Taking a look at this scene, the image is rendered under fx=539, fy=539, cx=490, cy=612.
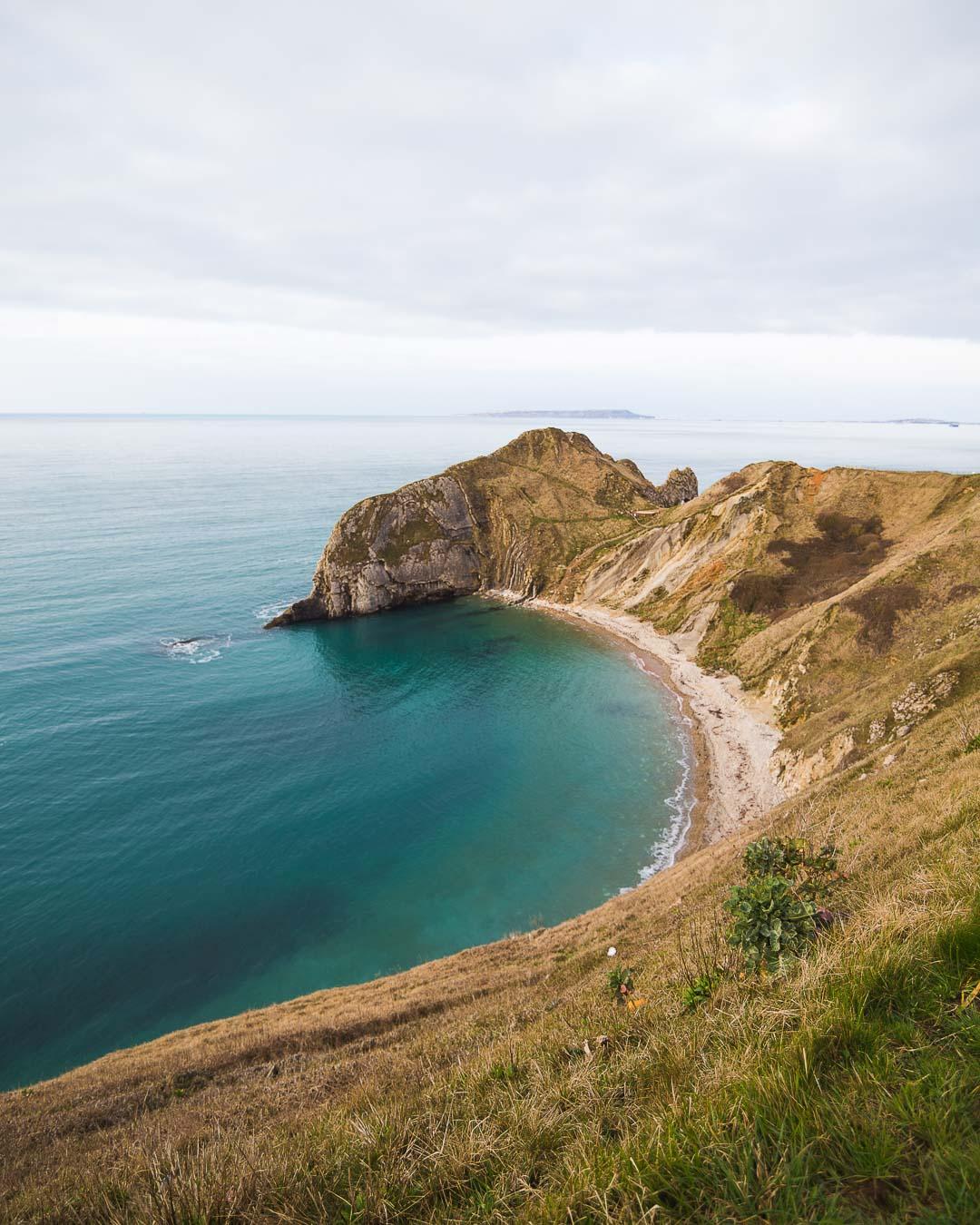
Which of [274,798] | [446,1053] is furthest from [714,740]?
[446,1053]

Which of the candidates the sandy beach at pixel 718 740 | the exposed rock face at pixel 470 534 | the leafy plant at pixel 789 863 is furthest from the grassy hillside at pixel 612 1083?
the exposed rock face at pixel 470 534

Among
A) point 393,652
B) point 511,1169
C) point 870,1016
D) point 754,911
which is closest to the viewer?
point 511,1169

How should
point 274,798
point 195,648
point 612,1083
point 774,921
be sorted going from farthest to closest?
1. point 195,648
2. point 274,798
3. point 774,921
4. point 612,1083

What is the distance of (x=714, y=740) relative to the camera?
49406 mm

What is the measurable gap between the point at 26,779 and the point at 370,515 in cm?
6190

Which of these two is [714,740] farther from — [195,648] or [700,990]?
[195,648]

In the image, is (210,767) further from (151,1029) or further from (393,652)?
(393,652)

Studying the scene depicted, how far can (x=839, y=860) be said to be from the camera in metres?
11.9

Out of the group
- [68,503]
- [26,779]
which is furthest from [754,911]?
[68,503]

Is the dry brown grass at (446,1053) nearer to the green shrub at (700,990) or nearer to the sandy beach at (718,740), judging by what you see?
the green shrub at (700,990)

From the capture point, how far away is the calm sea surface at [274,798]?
2956cm

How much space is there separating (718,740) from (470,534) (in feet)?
210

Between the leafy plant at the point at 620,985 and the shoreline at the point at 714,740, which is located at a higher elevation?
the leafy plant at the point at 620,985

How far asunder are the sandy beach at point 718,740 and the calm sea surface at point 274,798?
2319 mm
